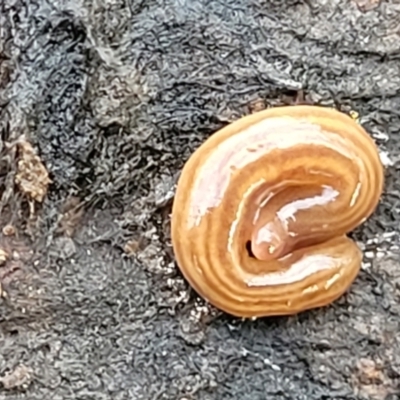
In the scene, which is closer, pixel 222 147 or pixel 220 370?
pixel 222 147

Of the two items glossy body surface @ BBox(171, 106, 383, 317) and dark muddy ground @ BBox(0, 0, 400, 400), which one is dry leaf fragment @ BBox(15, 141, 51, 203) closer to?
dark muddy ground @ BBox(0, 0, 400, 400)

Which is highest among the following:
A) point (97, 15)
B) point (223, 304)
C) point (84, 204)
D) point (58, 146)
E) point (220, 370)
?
point (97, 15)

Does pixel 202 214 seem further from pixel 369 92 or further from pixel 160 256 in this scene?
pixel 369 92

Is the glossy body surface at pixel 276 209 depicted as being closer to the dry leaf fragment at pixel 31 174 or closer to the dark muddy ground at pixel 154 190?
the dark muddy ground at pixel 154 190

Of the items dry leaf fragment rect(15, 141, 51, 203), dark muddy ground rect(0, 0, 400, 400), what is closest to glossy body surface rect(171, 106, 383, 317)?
dark muddy ground rect(0, 0, 400, 400)

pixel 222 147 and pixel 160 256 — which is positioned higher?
pixel 222 147

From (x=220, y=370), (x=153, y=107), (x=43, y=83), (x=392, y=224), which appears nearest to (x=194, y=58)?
(x=153, y=107)

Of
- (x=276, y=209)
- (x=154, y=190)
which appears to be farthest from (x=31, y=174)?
(x=276, y=209)
